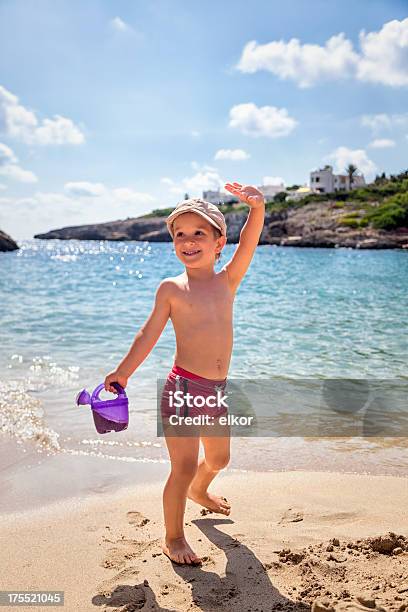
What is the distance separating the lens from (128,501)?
9.72 feet

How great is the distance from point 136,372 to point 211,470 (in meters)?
3.63

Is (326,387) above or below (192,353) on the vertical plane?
below

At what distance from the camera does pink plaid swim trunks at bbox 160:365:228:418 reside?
8.12 ft

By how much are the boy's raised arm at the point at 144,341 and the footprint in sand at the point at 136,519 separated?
2.47 feet

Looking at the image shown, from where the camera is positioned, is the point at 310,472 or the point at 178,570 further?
the point at 310,472

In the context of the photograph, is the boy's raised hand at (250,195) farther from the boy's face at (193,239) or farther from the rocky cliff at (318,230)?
the rocky cliff at (318,230)

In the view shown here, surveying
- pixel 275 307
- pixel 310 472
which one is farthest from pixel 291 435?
pixel 275 307

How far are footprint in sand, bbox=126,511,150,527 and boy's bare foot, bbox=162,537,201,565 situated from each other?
0.29m

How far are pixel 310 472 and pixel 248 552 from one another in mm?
1204

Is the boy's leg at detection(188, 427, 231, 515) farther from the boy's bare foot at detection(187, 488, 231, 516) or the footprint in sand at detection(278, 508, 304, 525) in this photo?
the footprint in sand at detection(278, 508, 304, 525)

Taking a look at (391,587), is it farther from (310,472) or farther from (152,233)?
(152,233)

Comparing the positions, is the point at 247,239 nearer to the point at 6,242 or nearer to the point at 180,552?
the point at 180,552

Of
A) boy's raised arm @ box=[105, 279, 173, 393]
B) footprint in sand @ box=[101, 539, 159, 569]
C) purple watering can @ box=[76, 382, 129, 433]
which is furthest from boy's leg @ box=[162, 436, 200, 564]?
boy's raised arm @ box=[105, 279, 173, 393]

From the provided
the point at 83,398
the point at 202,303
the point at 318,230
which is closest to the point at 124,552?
the point at 83,398
